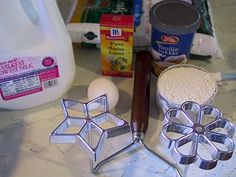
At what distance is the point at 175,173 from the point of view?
556 millimetres

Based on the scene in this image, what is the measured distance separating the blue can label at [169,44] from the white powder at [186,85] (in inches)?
1.2

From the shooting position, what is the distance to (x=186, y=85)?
1.99 ft

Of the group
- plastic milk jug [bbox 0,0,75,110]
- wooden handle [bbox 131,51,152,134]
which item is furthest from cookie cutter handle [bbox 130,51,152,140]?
plastic milk jug [bbox 0,0,75,110]

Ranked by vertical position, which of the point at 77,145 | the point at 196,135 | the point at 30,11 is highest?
the point at 30,11

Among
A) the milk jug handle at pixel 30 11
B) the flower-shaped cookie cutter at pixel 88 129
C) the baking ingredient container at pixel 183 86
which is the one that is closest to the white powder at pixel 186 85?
the baking ingredient container at pixel 183 86

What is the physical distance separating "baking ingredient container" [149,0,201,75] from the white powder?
32 millimetres

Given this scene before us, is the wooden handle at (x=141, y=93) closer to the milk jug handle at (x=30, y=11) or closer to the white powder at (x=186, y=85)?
the white powder at (x=186, y=85)

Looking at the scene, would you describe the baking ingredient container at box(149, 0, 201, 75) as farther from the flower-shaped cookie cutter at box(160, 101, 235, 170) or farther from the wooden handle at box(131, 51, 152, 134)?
the flower-shaped cookie cutter at box(160, 101, 235, 170)

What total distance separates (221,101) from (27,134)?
0.35m

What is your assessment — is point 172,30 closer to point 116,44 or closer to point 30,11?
point 116,44

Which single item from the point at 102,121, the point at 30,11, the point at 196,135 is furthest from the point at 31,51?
the point at 196,135

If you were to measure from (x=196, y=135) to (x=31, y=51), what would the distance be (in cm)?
29

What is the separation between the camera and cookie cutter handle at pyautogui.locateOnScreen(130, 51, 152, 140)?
554 millimetres

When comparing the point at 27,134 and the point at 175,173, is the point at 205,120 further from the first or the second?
the point at 27,134
